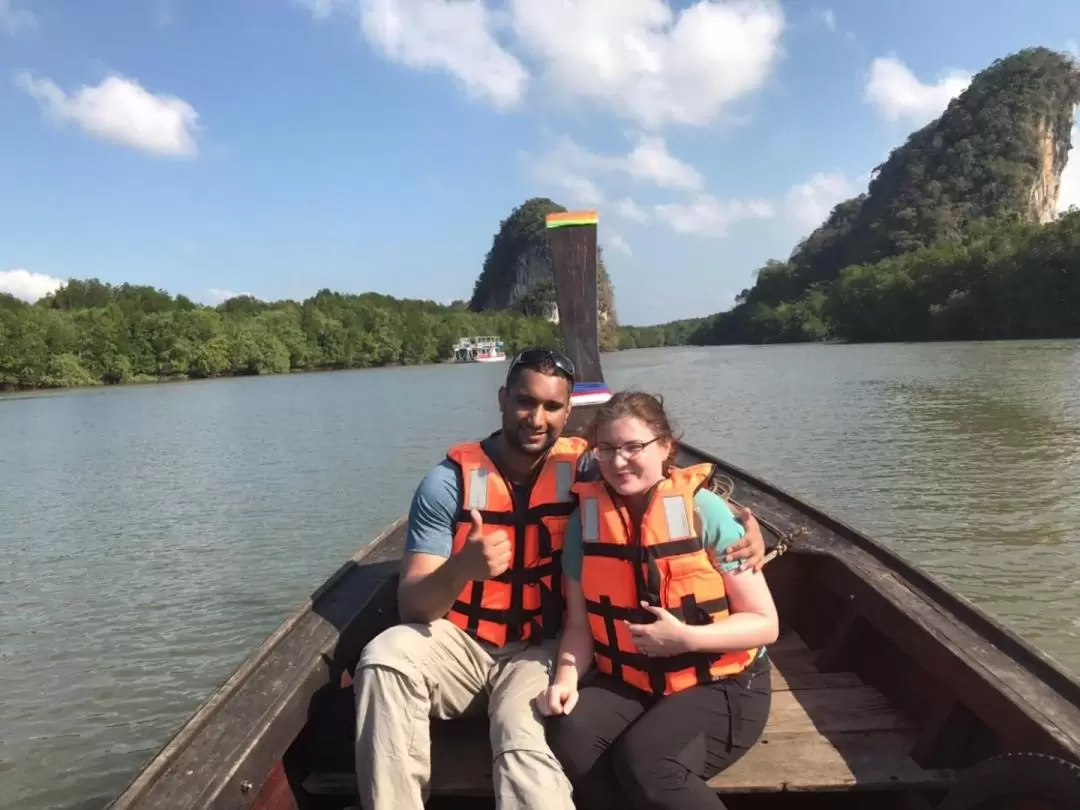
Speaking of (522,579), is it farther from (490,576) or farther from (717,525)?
(717,525)

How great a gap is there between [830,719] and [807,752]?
0.88ft

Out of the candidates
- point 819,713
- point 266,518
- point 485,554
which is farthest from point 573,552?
point 266,518

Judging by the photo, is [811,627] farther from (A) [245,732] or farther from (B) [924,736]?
(A) [245,732]

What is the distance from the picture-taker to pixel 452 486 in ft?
8.33

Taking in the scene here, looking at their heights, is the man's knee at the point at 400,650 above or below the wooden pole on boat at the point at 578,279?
below

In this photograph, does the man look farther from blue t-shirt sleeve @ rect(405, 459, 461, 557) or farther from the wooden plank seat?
the wooden plank seat

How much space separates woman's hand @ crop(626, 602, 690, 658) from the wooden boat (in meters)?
0.41

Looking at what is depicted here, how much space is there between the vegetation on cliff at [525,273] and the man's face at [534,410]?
125647 mm

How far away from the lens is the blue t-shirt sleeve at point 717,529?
2244 millimetres

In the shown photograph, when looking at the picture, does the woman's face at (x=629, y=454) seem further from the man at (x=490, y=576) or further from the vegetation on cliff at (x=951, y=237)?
the vegetation on cliff at (x=951, y=237)

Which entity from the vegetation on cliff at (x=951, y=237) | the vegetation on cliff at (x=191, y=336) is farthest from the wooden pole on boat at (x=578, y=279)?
the vegetation on cliff at (x=951, y=237)

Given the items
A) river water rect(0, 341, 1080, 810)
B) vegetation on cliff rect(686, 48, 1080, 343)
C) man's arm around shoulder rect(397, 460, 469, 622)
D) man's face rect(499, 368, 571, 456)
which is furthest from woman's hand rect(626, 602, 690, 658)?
vegetation on cliff rect(686, 48, 1080, 343)

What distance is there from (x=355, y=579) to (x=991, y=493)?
8.10m

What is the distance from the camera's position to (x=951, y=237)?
76938 mm
